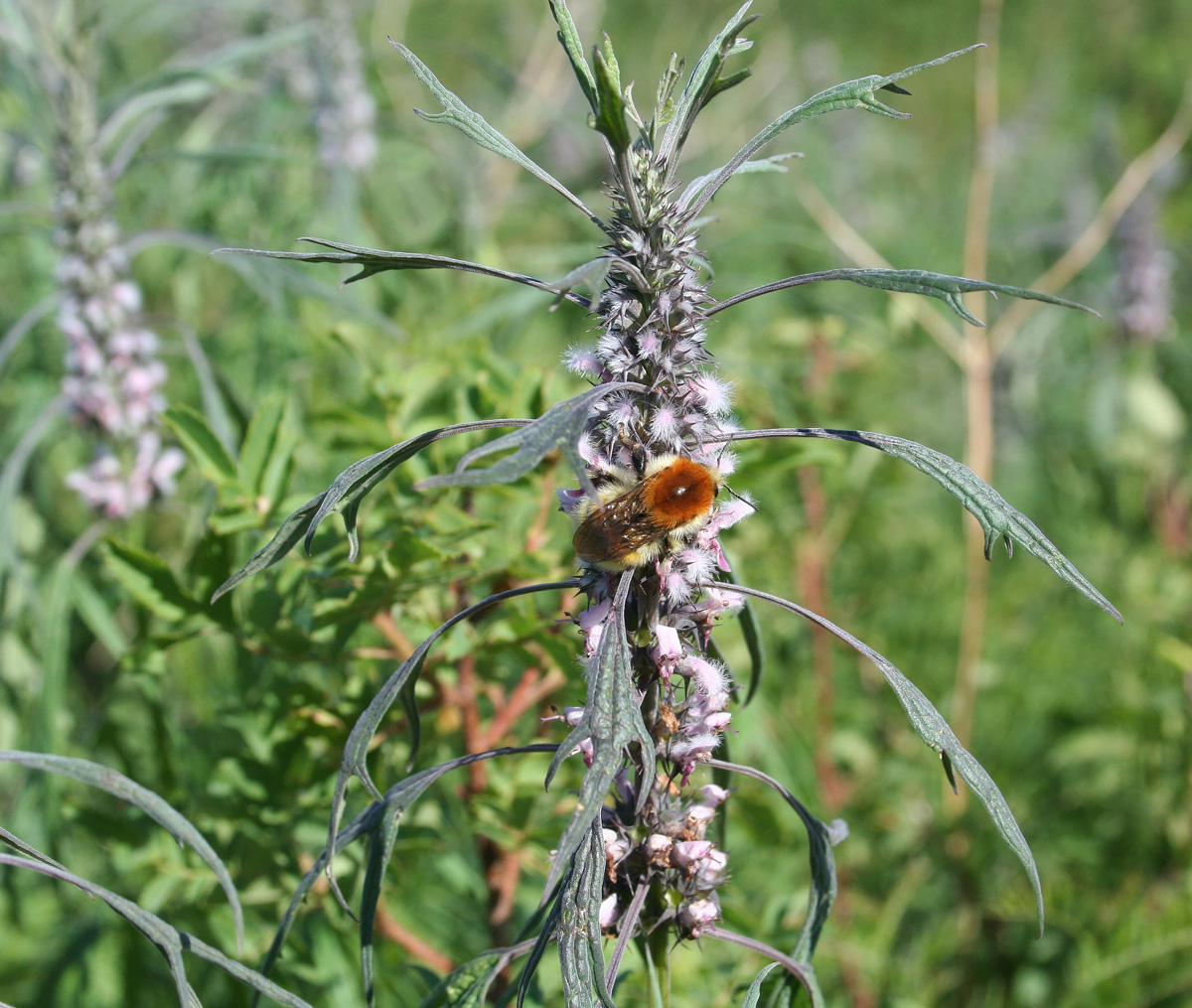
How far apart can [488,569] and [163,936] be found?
0.44 m

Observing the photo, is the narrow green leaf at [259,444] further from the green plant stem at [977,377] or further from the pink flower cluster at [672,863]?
the green plant stem at [977,377]

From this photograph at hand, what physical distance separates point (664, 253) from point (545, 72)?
2814mm

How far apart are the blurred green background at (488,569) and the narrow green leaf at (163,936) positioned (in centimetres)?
27

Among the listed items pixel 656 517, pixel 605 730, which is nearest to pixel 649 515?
pixel 656 517

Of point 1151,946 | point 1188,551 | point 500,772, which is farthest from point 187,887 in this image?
point 1188,551

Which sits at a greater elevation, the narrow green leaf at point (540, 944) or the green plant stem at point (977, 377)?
the green plant stem at point (977, 377)

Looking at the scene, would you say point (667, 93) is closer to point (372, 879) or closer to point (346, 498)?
point (346, 498)

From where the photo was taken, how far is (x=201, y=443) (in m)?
1.03

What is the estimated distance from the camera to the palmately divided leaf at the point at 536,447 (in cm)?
43

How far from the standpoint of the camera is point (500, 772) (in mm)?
1115

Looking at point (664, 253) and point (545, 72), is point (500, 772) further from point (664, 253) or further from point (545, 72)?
point (545, 72)

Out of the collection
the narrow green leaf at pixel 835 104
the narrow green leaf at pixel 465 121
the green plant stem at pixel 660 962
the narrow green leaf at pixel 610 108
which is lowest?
the green plant stem at pixel 660 962

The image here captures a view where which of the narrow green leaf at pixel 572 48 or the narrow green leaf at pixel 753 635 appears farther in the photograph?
the narrow green leaf at pixel 753 635

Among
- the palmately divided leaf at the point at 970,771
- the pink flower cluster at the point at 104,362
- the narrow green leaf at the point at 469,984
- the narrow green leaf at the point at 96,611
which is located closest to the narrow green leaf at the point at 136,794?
the narrow green leaf at the point at 469,984
